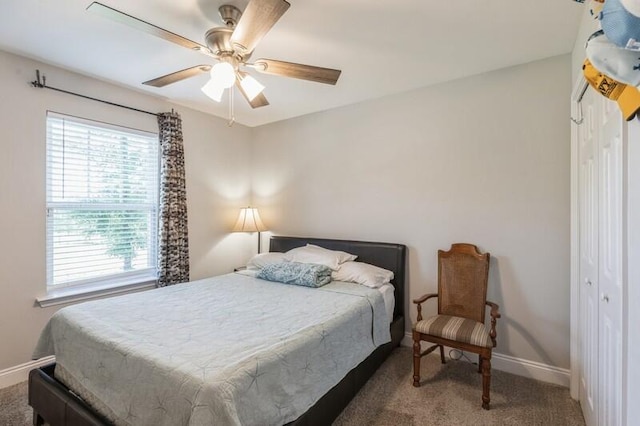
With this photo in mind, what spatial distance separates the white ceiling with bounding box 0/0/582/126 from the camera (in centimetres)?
186

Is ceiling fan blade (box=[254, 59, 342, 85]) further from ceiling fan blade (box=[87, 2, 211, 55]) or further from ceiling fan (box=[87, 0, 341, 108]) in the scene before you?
ceiling fan blade (box=[87, 2, 211, 55])

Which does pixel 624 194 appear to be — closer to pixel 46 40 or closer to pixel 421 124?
pixel 421 124

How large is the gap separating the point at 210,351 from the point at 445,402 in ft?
5.59

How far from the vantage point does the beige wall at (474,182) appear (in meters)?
2.45

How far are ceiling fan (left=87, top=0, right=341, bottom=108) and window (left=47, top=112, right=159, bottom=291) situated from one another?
4.14 ft

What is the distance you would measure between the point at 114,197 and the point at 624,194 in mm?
3708

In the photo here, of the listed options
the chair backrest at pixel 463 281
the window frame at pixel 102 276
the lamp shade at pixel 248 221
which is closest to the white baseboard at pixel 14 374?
the window frame at pixel 102 276

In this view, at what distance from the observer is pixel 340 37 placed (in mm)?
2166

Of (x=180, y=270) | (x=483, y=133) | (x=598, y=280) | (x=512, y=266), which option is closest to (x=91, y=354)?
(x=180, y=270)

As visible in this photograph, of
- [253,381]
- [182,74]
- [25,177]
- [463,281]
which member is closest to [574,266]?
[463,281]

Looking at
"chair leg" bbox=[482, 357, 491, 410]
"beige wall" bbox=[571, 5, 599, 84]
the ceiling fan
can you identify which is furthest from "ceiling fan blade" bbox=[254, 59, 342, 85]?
"chair leg" bbox=[482, 357, 491, 410]

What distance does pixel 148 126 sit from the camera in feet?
10.8

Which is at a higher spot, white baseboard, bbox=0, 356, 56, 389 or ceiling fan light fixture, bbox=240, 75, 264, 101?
ceiling fan light fixture, bbox=240, 75, 264, 101

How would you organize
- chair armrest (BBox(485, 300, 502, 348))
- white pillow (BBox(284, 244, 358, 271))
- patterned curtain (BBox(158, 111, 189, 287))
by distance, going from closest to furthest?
chair armrest (BBox(485, 300, 502, 348)), white pillow (BBox(284, 244, 358, 271)), patterned curtain (BBox(158, 111, 189, 287))
